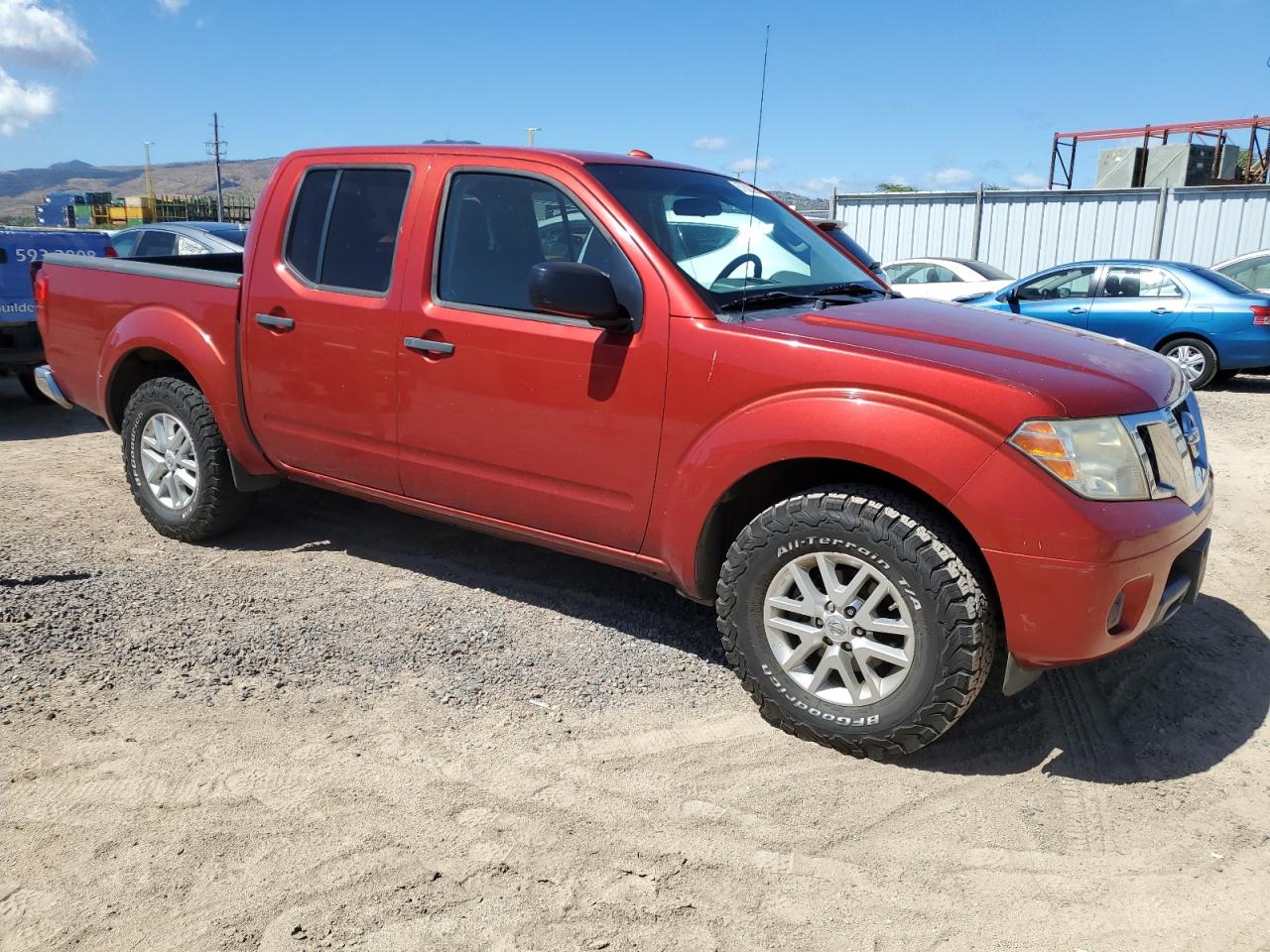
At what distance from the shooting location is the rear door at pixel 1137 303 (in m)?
11.7

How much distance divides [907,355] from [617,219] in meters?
1.20

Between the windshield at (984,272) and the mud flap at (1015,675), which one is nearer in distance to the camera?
the mud flap at (1015,675)

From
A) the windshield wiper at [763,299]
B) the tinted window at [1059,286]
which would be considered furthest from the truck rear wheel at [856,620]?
the tinted window at [1059,286]

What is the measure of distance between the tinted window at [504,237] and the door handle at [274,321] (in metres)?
0.82

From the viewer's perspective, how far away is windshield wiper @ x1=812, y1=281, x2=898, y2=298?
159 inches

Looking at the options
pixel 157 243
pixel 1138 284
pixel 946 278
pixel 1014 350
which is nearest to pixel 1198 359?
pixel 1138 284

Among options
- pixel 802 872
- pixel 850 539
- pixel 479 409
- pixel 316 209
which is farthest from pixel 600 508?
pixel 316 209

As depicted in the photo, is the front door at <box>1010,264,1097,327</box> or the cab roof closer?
the cab roof

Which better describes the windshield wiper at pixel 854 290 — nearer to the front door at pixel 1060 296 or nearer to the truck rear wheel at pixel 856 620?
the truck rear wheel at pixel 856 620

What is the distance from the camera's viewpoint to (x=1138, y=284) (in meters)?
12.0

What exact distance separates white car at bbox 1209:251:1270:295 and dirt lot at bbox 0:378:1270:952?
975 cm

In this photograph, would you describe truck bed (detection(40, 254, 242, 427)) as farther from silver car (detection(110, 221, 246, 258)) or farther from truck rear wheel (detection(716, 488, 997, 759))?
silver car (detection(110, 221, 246, 258))

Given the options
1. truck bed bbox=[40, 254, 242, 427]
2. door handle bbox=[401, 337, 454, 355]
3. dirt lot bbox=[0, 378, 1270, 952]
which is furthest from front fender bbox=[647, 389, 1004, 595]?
truck bed bbox=[40, 254, 242, 427]

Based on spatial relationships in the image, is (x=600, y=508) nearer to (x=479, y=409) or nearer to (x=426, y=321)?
(x=479, y=409)
